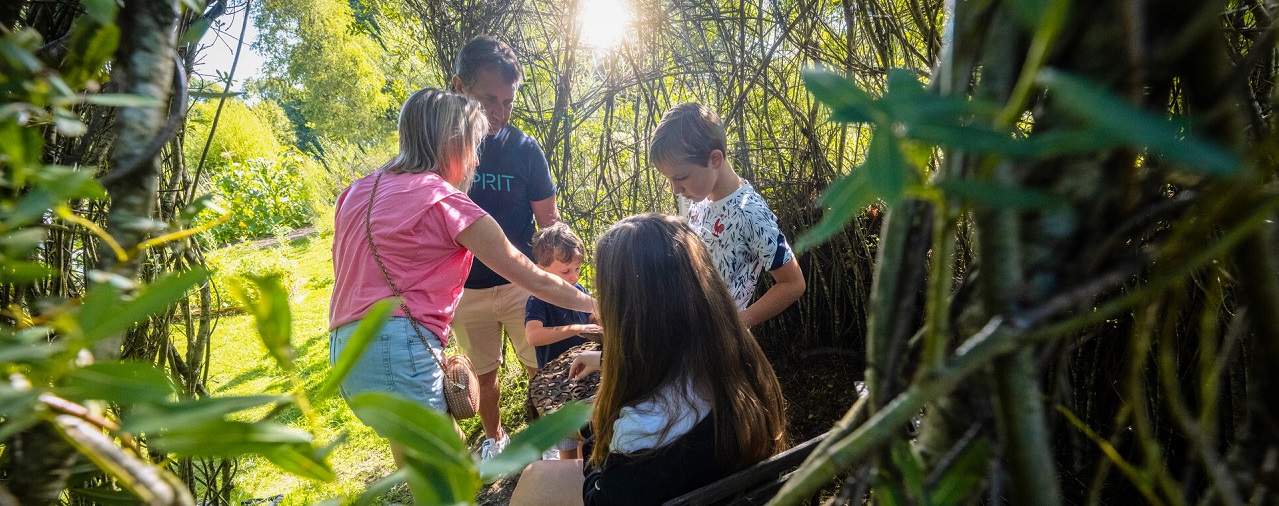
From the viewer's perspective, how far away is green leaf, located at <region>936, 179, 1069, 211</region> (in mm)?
226

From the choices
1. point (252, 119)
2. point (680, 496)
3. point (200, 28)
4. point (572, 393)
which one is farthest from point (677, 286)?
point (252, 119)

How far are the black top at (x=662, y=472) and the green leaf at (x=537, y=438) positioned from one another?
1.22m

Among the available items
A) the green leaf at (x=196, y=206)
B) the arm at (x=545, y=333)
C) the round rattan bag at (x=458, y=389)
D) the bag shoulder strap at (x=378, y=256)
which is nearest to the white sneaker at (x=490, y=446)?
the arm at (x=545, y=333)

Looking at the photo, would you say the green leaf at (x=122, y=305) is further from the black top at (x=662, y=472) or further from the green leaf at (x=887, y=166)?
the black top at (x=662, y=472)

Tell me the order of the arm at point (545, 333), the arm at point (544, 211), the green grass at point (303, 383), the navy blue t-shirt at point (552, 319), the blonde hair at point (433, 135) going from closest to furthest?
the blonde hair at point (433, 135) < the arm at point (545, 333) < the navy blue t-shirt at point (552, 319) < the arm at point (544, 211) < the green grass at point (303, 383)

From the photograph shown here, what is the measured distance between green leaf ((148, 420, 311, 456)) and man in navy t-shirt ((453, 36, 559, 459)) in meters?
2.48

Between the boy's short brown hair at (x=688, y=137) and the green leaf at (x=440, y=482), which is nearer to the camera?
the green leaf at (x=440, y=482)

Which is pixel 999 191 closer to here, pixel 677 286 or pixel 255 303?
pixel 255 303

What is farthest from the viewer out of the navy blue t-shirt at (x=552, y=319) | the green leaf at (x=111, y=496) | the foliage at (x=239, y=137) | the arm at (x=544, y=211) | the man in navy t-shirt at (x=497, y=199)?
the foliage at (x=239, y=137)

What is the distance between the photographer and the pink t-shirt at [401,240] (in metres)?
1.85

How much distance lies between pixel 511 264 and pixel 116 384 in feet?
5.40

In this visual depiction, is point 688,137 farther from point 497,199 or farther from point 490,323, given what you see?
point 490,323

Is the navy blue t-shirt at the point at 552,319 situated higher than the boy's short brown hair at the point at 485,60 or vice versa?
the boy's short brown hair at the point at 485,60

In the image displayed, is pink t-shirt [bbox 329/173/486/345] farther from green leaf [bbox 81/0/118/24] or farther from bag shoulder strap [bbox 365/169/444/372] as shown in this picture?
green leaf [bbox 81/0/118/24]
